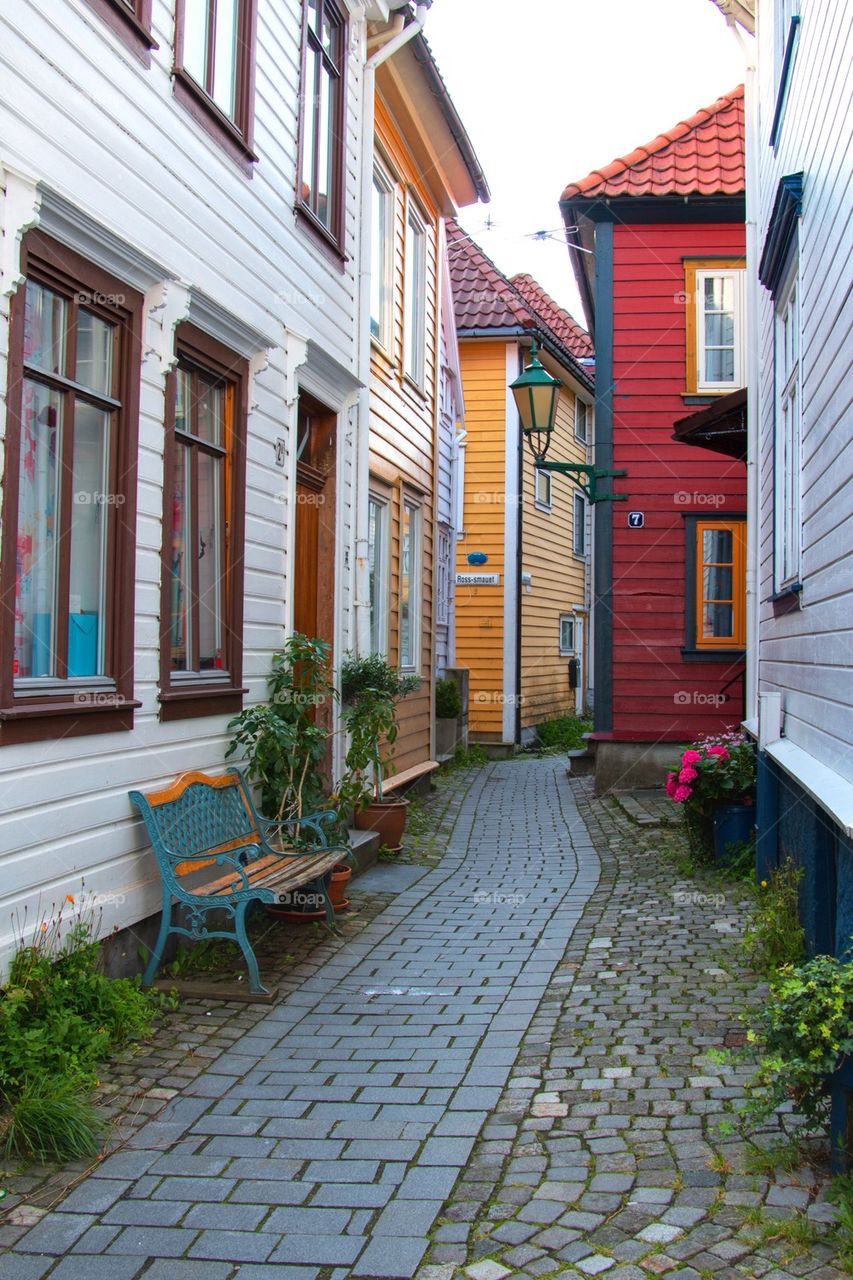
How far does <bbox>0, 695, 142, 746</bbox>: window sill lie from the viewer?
14.2 ft

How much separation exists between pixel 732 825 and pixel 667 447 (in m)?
6.12

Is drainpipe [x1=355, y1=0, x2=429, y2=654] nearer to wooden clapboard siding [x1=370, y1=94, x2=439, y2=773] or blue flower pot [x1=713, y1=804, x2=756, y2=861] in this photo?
wooden clapboard siding [x1=370, y1=94, x2=439, y2=773]

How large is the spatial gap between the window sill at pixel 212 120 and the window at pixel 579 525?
58.3 feet

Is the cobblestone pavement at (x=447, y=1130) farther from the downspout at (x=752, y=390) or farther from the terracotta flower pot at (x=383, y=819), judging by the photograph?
the downspout at (x=752, y=390)

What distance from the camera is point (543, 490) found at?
21.5 meters

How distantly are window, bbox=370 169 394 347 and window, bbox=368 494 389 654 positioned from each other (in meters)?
1.58

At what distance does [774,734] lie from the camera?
699 centimetres

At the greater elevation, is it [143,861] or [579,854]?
[143,861]

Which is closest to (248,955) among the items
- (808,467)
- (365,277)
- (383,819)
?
(808,467)

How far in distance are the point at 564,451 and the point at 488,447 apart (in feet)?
12.4

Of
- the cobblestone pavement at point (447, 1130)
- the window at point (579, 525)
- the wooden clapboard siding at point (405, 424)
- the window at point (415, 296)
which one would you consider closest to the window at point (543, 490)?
the window at point (579, 525)

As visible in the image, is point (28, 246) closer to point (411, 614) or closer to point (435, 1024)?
point (435, 1024)

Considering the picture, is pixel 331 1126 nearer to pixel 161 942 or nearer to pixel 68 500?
pixel 161 942

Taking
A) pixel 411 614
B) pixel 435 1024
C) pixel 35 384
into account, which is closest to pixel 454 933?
pixel 435 1024
